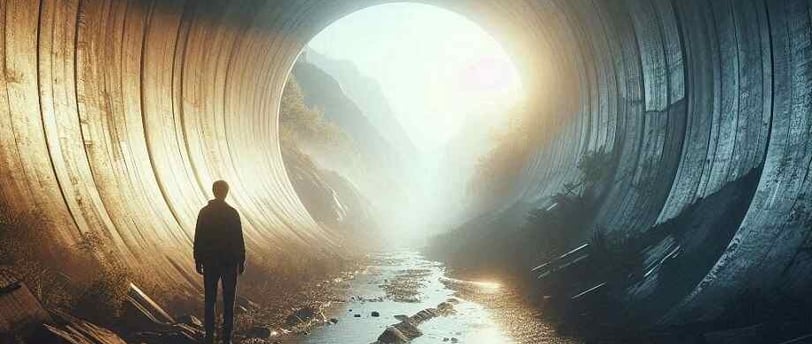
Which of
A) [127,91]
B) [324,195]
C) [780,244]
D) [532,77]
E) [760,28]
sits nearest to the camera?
[780,244]

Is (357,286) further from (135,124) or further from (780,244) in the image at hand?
(780,244)

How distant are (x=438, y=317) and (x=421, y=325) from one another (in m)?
0.71

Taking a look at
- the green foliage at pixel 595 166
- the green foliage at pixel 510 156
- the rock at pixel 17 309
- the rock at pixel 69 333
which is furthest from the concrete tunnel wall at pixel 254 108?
the green foliage at pixel 510 156

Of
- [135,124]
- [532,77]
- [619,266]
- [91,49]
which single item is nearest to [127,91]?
[135,124]

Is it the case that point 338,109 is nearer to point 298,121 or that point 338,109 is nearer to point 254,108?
point 298,121

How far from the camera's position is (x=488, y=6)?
18047mm

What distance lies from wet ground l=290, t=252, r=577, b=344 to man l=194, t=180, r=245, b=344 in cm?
118

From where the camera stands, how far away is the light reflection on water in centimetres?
696

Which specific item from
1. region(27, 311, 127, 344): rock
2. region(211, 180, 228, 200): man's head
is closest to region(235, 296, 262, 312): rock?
region(211, 180, 228, 200): man's head

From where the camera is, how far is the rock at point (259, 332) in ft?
22.3

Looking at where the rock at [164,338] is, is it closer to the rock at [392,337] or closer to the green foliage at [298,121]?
the rock at [392,337]

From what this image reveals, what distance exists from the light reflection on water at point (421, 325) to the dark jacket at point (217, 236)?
1.57m

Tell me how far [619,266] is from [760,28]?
4246 millimetres

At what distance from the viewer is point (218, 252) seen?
582 centimetres
